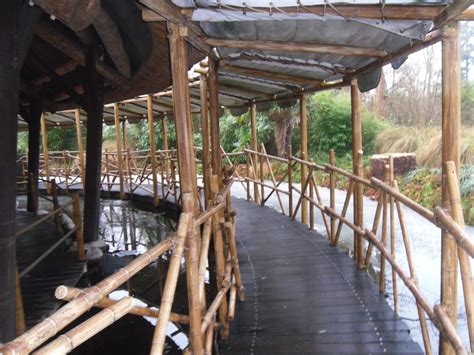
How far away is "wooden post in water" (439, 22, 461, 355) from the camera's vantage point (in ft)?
6.23

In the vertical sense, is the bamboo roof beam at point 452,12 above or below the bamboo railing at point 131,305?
above

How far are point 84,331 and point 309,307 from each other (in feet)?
7.37

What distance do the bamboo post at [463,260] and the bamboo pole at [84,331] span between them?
1380 mm

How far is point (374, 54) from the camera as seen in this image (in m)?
2.74

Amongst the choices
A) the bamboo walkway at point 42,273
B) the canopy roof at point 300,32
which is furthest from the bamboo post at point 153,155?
the canopy roof at point 300,32

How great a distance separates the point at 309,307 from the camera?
299cm

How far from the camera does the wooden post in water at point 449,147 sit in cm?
190

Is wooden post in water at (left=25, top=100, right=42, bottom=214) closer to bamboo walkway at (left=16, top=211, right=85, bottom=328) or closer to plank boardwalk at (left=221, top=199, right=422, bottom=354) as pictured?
bamboo walkway at (left=16, top=211, right=85, bottom=328)

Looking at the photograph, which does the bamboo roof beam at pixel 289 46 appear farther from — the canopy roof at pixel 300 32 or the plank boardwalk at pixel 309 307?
the plank boardwalk at pixel 309 307

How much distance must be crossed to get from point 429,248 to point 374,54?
12.5 feet

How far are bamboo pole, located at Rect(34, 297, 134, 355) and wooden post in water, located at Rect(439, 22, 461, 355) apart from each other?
1.53 m

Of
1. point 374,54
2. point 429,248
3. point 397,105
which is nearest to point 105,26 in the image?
point 374,54

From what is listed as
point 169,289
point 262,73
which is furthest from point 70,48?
point 169,289

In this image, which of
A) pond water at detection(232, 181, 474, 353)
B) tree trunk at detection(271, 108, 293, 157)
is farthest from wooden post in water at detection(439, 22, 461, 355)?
tree trunk at detection(271, 108, 293, 157)
